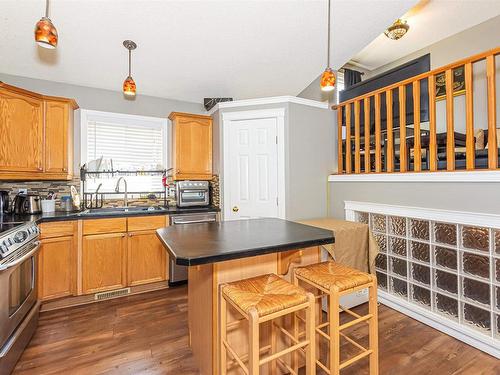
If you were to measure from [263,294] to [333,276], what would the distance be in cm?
50

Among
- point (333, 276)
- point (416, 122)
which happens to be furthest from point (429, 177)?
A: point (333, 276)

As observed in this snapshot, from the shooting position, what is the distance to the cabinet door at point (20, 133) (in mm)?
2524

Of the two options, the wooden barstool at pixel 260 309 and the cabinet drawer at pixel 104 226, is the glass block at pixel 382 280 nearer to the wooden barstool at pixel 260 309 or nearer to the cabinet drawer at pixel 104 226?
the wooden barstool at pixel 260 309

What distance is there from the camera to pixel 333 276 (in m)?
1.59

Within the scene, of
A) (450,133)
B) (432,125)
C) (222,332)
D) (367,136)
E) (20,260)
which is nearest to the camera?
(222,332)

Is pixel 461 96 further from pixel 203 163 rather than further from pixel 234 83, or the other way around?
pixel 203 163

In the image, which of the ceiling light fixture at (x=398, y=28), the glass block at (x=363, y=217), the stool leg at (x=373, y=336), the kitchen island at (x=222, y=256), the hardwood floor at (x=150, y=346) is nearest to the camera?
the kitchen island at (x=222, y=256)

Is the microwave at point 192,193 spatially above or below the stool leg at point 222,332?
above

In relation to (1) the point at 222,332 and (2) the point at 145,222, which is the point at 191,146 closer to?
(2) the point at 145,222

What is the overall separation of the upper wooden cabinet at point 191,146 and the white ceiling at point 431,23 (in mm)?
2949

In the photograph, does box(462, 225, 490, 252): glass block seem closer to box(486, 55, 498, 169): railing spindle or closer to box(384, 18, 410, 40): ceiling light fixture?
box(486, 55, 498, 169): railing spindle

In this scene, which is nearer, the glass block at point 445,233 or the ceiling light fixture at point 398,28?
the glass block at point 445,233

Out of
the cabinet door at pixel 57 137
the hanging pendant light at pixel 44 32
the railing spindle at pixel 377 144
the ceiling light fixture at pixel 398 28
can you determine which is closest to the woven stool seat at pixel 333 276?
the railing spindle at pixel 377 144

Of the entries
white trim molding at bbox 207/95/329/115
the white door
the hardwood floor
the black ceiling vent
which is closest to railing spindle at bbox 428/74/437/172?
white trim molding at bbox 207/95/329/115
